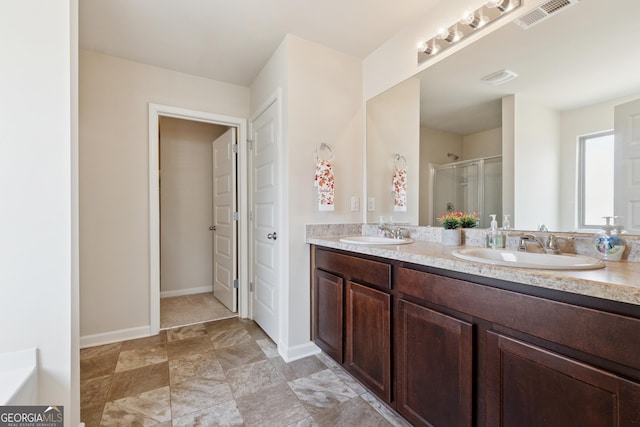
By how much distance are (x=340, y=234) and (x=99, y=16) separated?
90.4 inches

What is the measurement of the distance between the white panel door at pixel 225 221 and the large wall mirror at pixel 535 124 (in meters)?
1.83

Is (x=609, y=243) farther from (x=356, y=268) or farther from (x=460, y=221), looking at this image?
(x=356, y=268)

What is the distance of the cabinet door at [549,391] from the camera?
2.37 ft

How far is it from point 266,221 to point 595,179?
2091 millimetres

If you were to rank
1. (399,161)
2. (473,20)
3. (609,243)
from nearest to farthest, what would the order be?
(609,243) → (473,20) → (399,161)

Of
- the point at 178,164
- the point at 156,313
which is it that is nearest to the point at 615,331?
the point at 156,313

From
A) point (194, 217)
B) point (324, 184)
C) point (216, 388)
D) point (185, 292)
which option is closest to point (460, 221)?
point (324, 184)

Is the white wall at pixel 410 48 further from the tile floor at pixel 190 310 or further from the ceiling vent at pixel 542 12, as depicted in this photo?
the tile floor at pixel 190 310

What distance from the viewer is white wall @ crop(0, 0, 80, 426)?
1.08 meters

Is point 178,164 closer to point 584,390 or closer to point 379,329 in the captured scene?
point 379,329

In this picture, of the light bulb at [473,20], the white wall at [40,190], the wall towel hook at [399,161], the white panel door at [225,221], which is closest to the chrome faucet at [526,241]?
the wall towel hook at [399,161]

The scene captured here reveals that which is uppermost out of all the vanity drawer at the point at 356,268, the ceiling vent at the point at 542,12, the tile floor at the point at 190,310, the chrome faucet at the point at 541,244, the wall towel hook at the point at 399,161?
the ceiling vent at the point at 542,12

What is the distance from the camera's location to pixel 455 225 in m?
1.65

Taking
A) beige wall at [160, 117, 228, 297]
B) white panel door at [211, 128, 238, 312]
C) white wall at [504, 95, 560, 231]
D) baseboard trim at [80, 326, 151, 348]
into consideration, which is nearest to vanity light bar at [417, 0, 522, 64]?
white wall at [504, 95, 560, 231]
